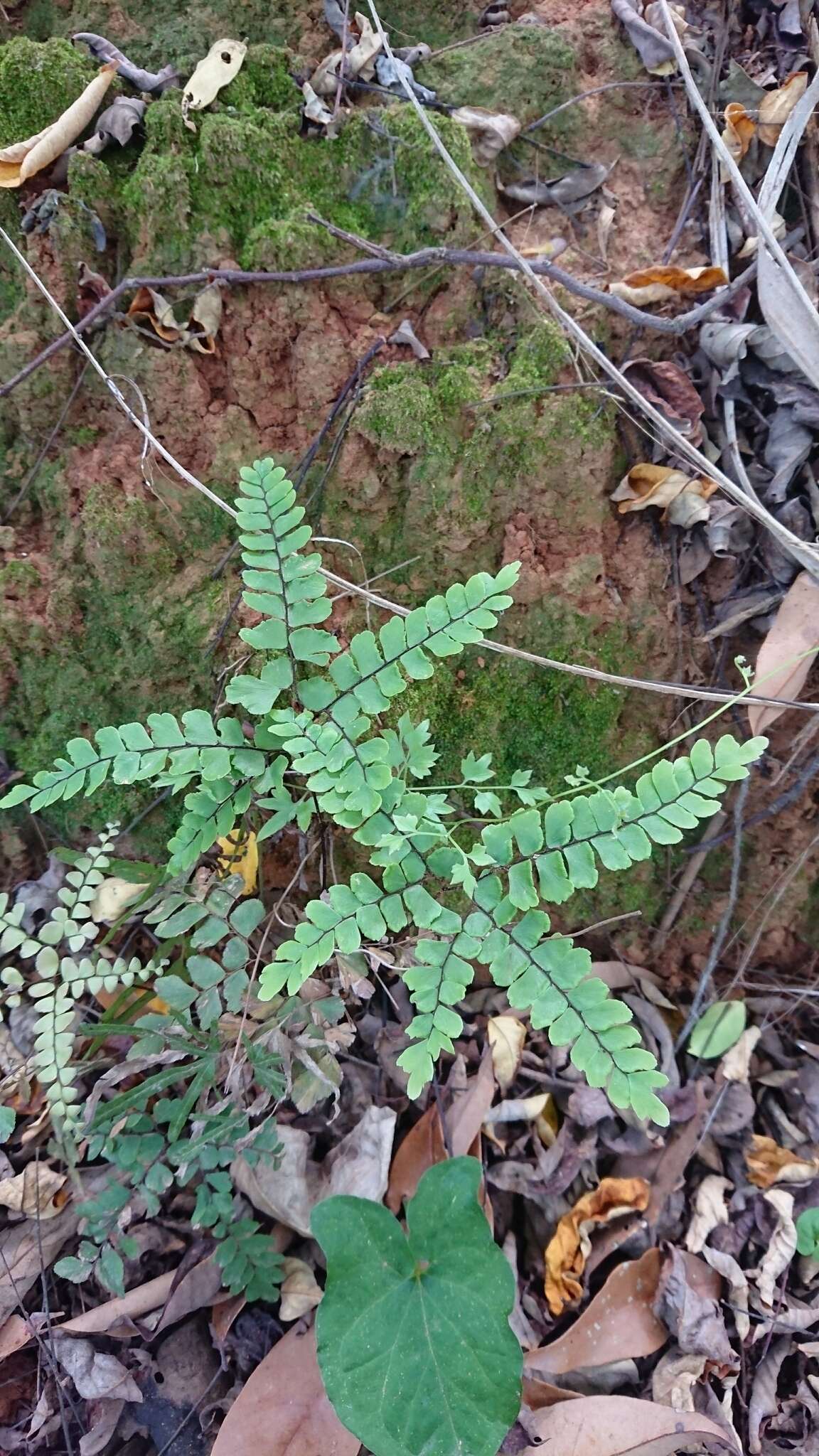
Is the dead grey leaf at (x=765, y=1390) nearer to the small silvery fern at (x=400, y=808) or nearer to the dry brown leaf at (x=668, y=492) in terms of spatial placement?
the small silvery fern at (x=400, y=808)

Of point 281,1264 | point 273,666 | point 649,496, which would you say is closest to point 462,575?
point 649,496

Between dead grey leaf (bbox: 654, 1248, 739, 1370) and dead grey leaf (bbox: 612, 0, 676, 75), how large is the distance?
11.2 ft

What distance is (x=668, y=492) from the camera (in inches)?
92.7

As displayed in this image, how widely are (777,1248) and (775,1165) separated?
208 millimetres

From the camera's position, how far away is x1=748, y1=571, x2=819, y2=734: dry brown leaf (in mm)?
2293

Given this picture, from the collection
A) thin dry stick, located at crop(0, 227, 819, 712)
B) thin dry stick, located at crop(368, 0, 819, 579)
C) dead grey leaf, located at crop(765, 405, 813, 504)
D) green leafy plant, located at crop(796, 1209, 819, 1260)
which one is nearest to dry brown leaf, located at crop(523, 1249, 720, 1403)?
green leafy plant, located at crop(796, 1209, 819, 1260)

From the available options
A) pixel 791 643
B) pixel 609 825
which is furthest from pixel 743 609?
pixel 609 825

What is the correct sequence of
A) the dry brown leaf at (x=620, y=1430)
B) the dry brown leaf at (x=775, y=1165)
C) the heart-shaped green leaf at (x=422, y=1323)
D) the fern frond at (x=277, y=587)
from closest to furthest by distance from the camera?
the heart-shaped green leaf at (x=422, y=1323) < the fern frond at (x=277, y=587) < the dry brown leaf at (x=620, y=1430) < the dry brown leaf at (x=775, y=1165)

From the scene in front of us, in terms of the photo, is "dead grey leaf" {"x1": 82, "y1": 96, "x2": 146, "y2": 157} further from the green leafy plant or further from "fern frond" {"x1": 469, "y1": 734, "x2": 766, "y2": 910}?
the green leafy plant

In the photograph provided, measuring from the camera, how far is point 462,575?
2344mm

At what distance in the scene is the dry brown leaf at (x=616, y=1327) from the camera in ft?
6.73

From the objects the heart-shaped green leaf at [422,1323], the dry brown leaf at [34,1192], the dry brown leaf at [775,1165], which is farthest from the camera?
the dry brown leaf at [775,1165]

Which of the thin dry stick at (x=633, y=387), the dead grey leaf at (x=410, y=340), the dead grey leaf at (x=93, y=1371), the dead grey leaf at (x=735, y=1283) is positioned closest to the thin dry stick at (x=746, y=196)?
the thin dry stick at (x=633, y=387)

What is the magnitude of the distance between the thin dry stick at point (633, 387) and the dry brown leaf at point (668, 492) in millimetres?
52
